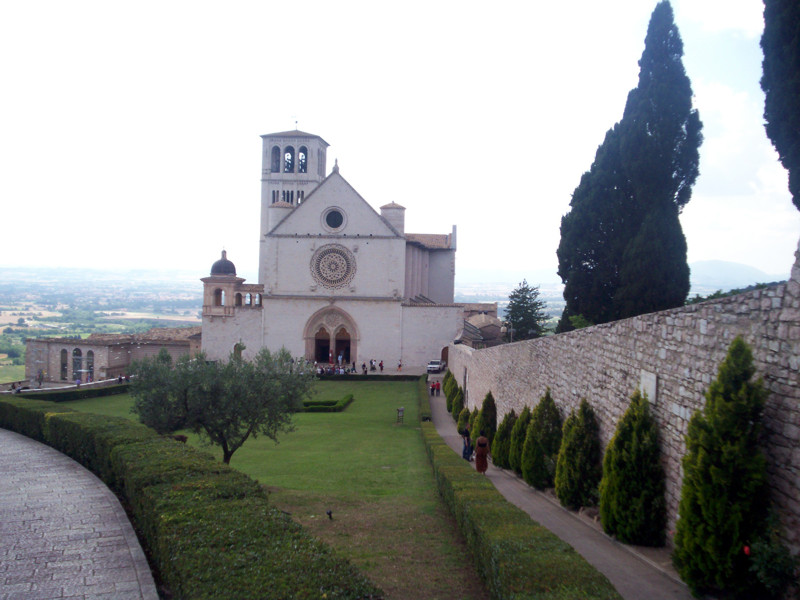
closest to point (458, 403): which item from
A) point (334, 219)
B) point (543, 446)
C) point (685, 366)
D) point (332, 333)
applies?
point (543, 446)

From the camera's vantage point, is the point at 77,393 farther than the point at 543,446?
Yes

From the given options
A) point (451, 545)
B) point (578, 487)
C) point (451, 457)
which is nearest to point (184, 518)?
point (451, 545)

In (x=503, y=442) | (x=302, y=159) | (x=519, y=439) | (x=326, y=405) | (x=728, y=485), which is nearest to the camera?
(x=728, y=485)

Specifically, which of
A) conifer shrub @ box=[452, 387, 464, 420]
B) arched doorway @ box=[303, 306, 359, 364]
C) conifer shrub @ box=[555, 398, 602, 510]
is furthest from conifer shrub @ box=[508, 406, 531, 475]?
arched doorway @ box=[303, 306, 359, 364]

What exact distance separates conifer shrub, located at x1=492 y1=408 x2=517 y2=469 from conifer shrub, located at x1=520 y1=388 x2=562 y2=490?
7.13 feet

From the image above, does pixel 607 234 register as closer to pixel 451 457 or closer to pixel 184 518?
pixel 451 457

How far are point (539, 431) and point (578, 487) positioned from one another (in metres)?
2.14

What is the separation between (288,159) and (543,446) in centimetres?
4620

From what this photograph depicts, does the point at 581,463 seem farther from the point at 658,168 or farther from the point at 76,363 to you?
the point at 76,363

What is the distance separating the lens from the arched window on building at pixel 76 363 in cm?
4175

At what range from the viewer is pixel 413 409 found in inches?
1081

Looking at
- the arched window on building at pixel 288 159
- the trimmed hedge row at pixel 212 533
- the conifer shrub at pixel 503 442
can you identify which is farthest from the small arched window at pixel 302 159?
the trimmed hedge row at pixel 212 533

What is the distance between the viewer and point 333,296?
4375 cm

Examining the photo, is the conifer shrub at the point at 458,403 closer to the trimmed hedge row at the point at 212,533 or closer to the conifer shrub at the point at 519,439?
the conifer shrub at the point at 519,439
